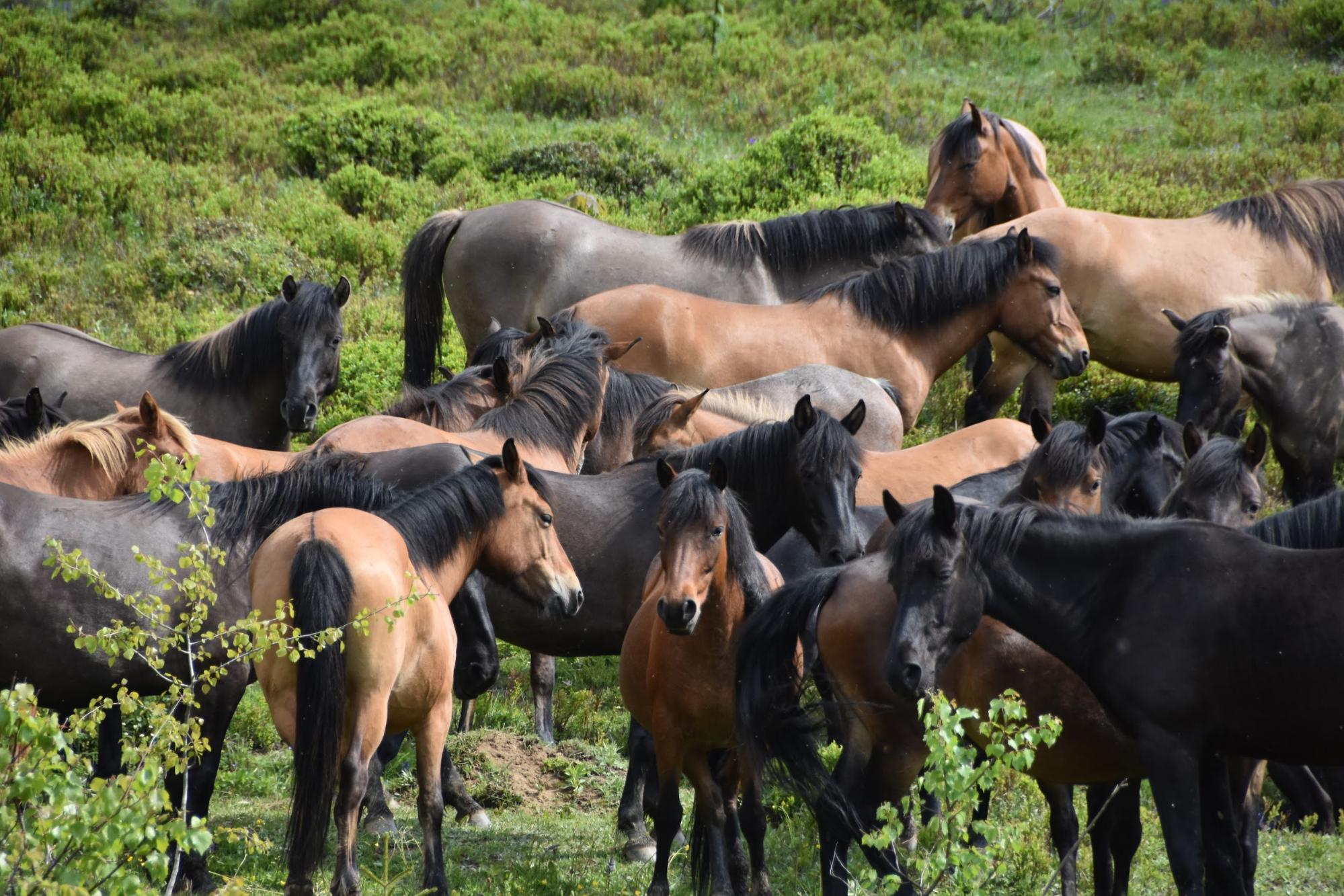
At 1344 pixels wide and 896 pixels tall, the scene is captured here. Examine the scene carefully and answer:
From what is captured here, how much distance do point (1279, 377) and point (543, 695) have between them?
4904 mm

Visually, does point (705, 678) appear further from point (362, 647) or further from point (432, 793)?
point (362, 647)

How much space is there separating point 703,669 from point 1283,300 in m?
5.40

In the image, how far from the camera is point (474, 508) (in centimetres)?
590

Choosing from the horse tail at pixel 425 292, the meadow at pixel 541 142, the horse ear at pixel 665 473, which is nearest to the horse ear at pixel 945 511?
the horse ear at pixel 665 473

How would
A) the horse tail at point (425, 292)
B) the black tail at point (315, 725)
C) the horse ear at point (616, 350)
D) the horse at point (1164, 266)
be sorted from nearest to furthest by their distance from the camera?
the black tail at point (315, 725) → the horse ear at point (616, 350) → the horse at point (1164, 266) → the horse tail at point (425, 292)

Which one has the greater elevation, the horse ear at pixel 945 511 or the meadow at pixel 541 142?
the meadow at pixel 541 142

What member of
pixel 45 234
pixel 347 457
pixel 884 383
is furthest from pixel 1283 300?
pixel 45 234

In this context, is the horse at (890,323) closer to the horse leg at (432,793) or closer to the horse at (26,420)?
the horse at (26,420)

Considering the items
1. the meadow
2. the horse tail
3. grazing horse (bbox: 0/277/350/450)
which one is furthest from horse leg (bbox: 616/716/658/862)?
the horse tail

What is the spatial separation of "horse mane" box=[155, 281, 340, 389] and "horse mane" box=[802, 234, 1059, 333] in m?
3.59

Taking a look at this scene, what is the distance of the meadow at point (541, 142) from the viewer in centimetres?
735

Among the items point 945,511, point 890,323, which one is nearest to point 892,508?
point 945,511

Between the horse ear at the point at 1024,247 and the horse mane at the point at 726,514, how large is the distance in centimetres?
408

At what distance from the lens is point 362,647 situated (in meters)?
4.97
